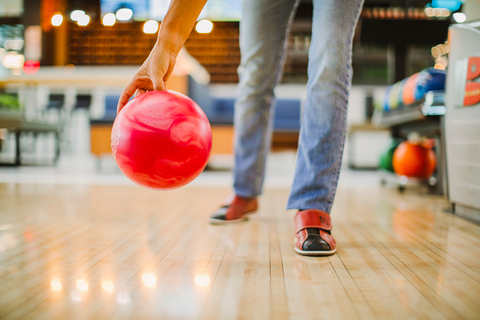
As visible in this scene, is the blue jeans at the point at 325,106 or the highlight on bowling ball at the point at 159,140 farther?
the blue jeans at the point at 325,106

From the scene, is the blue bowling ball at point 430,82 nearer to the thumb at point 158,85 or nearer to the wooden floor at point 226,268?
the wooden floor at point 226,268

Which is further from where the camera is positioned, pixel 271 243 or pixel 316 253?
pixel 271 243

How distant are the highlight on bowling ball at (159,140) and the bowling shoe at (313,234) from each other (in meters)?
0.34

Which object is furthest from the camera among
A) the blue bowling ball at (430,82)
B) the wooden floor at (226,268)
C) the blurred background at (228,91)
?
the blue bowling ball at (430,82)

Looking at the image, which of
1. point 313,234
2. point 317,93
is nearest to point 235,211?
point 313,234

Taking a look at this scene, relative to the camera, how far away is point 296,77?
9.96 metres

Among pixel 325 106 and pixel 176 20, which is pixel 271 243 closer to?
pixel 325 106

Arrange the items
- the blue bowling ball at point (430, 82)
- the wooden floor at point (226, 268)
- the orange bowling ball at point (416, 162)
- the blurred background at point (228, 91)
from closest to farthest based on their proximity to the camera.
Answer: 1. the wooden floor at point (226, 268)
2. the blurred background at point (228, 91)
3. the blue bowling ball at point (430, 82)
4. the orange bowling ball at point (416, 162)

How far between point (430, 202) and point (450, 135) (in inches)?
25.3

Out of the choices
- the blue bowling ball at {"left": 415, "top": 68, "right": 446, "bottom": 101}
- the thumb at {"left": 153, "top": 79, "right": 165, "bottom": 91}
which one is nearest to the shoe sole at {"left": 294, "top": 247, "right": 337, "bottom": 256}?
the thumb at {"left": 153, "top": 79, "right": 165, "bottom": 91}

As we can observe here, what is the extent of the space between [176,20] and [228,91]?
5.69 metres

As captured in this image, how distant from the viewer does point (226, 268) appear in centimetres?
87

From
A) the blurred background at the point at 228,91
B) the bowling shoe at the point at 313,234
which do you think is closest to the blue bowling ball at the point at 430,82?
the blurred background at the point at 228,91

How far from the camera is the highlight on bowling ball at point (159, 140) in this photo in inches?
37.1
